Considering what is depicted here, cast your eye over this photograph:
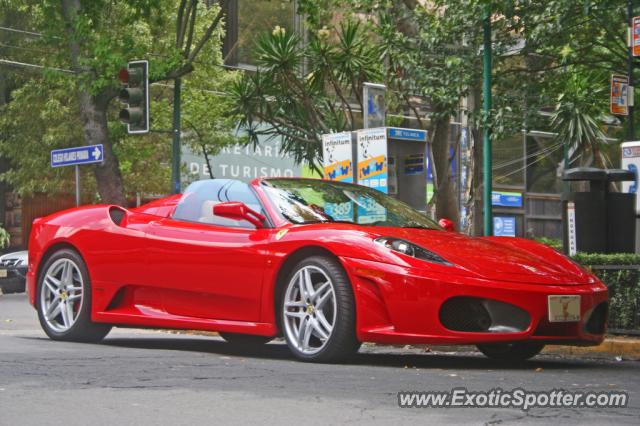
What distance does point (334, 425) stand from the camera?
16.6 ft

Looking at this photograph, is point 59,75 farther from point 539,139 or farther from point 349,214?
point 539,139

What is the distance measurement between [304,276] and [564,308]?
1.68 m

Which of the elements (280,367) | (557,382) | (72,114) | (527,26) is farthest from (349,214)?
(72,114)

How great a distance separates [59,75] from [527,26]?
872cm

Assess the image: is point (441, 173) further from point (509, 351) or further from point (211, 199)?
point (509, 351)

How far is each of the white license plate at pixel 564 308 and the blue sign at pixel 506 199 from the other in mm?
41834

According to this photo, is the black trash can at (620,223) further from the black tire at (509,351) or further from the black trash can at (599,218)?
the black tire at (509,351)

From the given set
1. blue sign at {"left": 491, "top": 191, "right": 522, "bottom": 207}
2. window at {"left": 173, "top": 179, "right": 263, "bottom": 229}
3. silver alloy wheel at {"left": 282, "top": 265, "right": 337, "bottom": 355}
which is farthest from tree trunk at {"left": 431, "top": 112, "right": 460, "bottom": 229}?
blue sign at {"left": 491, "top": 191, "right": 522, "bottom": 207}

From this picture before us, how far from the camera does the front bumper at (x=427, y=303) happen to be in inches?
287

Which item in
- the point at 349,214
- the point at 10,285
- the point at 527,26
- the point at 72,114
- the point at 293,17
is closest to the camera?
the point at 349,214

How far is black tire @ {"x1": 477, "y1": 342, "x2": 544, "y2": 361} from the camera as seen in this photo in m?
8.48

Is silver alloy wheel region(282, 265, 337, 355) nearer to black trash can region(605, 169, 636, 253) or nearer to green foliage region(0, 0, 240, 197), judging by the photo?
black trash can region(605, 169, 636, 253)

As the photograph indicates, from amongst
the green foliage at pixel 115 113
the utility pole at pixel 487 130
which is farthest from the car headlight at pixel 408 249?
the green foliage at pixel 115 113

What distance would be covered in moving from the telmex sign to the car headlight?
101 ft
